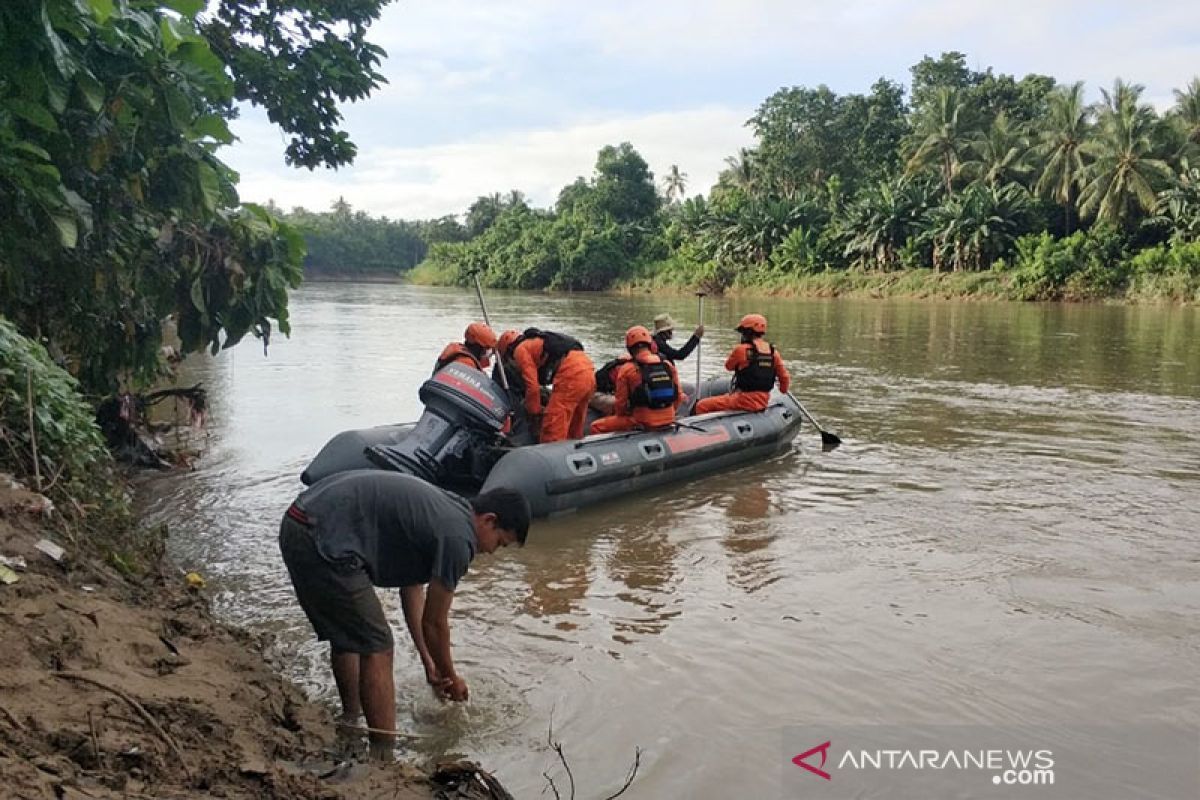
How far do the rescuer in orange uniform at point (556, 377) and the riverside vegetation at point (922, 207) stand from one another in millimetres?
15457

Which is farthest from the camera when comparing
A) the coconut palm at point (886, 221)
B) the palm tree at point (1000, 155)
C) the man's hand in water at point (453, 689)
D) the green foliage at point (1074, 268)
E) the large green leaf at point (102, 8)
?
the coconut palm at point (886, 221)

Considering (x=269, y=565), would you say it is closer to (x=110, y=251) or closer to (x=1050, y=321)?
(x=110, y=251)

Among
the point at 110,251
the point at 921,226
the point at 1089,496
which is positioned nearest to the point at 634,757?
the point at 110,251

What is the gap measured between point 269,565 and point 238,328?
2.11 m

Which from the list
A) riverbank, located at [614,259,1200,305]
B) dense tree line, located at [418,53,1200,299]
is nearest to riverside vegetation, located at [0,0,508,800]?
dense tree line, located at [418,53,1200,299]

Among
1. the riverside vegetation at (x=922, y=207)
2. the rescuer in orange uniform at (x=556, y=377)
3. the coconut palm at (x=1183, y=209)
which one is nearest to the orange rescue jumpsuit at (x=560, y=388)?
the rescuer in orange uniform at (x=556, y=377)

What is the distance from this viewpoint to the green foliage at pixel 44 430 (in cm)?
442

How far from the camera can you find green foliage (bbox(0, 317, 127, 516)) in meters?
4.42

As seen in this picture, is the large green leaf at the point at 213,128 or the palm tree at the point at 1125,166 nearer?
the large green leaf at the point at 213,128

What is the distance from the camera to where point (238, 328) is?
698 centimetres

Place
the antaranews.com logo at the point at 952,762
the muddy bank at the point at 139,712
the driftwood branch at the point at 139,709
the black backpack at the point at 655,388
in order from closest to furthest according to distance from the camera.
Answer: the muddy bank at the point at 139,712
the driftwood branch at the point at 139,709
the antaranews.com logo at the point at 952,762
the black backpack at the point at 655,388

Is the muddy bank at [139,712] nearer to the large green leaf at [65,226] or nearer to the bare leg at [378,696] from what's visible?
the bare leg at [378,696]

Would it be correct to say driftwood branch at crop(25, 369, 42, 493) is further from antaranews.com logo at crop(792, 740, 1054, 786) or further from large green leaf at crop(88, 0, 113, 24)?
antaranews.com logo at crop(792, 740, 1054, 786)

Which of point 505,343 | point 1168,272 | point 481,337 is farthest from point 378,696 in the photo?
point 1168,272
